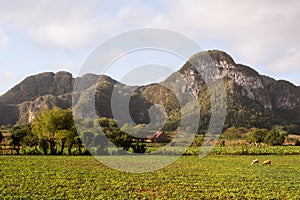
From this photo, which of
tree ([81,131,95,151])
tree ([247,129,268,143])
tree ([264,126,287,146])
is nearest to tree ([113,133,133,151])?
tree ([81,131,95,151])

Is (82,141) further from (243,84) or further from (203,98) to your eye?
(243,84)

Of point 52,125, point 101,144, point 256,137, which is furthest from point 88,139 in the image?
point 256,137

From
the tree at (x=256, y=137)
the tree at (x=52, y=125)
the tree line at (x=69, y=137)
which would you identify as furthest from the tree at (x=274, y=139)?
the tree at (x=52, y=125)

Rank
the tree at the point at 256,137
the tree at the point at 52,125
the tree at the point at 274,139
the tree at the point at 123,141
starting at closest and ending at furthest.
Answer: the tree at the point at 52,125 → the tree at the point at 123,141 → the tree at the point at 274,139 → the tree at the point at 256,137

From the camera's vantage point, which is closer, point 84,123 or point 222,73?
point 84,123

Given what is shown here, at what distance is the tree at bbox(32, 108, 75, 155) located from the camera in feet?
187

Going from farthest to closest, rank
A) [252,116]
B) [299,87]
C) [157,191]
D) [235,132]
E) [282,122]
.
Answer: [299,87] → [282,122] → [252,116] → [235,132] → [157,191]

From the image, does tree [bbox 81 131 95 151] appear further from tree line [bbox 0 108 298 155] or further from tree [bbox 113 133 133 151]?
tree [bbox 113 133 133 151]

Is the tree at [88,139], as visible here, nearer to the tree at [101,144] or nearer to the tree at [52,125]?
the tree at [101,144]

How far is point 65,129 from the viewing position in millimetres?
58156

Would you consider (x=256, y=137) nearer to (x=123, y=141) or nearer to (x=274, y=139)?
(x=274, y=139)

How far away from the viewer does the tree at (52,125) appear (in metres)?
56.9

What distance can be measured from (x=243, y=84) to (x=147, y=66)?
493ft

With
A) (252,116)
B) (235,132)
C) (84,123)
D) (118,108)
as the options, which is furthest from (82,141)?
(252,116)
